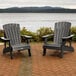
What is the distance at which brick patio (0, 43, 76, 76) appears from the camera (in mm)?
7695

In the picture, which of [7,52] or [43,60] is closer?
[43,60]

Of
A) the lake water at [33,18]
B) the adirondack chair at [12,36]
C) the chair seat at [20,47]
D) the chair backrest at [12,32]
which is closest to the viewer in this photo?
the chair seat at [20,47]

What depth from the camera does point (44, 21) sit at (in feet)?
59.1

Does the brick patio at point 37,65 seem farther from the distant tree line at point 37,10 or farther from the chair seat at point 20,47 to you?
the distant tree line at point 37,10

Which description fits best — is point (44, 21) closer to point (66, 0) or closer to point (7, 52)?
point (66, 0)

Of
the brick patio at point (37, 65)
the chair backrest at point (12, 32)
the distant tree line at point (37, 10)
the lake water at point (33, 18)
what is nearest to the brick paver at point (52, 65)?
the brick patio at point (37, 65)

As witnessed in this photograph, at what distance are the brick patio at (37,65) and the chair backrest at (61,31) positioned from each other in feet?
1.54

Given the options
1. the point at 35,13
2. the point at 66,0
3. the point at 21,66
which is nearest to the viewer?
the point at 21,66

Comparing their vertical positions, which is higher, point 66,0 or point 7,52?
point 66,0

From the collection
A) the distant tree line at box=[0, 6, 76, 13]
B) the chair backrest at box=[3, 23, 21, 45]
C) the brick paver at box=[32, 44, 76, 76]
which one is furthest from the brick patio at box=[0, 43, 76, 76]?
the distant tree line at box=[0, 6, 76, 13]

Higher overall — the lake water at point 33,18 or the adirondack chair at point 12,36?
the adirondack chair at point 12,36

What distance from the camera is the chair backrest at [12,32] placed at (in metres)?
10.1

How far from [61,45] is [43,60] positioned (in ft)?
2.56

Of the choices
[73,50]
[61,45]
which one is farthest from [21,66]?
[73,50]
